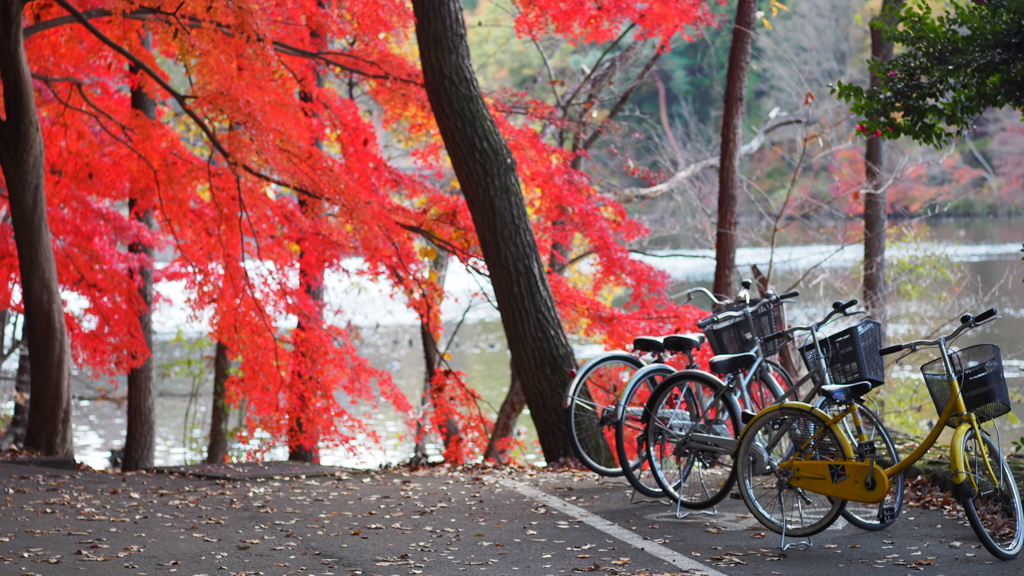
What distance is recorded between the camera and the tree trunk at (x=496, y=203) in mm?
6547

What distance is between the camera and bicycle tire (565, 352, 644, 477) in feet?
18.2

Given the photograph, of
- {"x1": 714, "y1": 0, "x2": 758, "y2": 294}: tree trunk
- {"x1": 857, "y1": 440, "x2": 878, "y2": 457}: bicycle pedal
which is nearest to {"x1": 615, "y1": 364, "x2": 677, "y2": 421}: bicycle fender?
{"x1": 857, "y1": 440, "x2": 878, "y2": 457}: bicycle pedal

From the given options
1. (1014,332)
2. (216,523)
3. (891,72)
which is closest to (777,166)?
(1014,332)

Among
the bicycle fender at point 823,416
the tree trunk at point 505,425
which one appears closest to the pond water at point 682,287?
the tree trunk at point 505,425

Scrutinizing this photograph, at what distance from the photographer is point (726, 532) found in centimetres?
436

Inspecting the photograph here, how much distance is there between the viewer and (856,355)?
4121mm

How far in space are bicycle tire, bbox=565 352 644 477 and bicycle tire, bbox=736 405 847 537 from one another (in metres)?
1.17

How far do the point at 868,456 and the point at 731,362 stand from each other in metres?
0.91

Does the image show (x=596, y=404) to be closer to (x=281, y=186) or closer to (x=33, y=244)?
(x=281, y=186)

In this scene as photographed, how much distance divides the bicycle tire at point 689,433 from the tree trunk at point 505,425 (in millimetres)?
5976

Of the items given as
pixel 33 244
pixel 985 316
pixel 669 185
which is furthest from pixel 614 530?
pixel 669 185

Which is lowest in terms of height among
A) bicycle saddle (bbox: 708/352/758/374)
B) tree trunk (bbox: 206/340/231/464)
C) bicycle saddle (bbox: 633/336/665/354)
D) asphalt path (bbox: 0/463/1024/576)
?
tree trunk (bbox: 206/340/231/464)

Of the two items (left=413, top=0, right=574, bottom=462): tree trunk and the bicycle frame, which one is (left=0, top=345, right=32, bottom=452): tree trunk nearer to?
(left=413, top=0, right=574, bottom=462): tree trunk

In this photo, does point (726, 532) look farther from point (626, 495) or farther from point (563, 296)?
point (563, 296)
